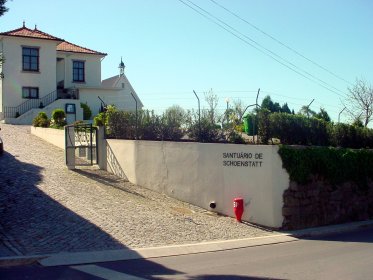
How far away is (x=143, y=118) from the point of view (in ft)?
68.1

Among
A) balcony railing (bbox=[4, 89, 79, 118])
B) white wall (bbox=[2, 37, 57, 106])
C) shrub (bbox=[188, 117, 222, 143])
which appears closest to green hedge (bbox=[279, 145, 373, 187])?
shrub (bbox=[188, 117, 222, 143])

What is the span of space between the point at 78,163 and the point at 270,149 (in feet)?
31.0

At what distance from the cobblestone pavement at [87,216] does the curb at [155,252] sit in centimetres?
45

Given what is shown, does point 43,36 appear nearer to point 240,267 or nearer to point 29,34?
point 29,34

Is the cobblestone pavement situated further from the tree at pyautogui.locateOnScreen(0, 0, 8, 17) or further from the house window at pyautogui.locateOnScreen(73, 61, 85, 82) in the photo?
the house window at pyautogui.locateOnScreen(73, 61, 85, 82)

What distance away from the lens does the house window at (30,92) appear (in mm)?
41784

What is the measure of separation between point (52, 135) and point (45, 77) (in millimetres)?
17347

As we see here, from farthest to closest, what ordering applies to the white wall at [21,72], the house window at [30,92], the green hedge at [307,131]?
the house window at [30,92] → the white wall at [21,72] → the green hedge at [307,131]

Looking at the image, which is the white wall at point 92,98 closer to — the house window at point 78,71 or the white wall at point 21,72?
the house window at point 78,71

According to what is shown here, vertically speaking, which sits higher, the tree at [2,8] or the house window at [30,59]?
the house window at [30,59]

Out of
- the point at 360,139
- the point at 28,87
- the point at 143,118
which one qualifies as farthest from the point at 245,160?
the point at 28,87

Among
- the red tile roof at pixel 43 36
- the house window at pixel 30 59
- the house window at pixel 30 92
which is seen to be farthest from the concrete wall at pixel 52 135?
the red tile roof at pixel 43 36

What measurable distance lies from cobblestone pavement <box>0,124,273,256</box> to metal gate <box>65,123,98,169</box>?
62cm

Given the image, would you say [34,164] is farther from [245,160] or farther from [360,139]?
[360,139]
